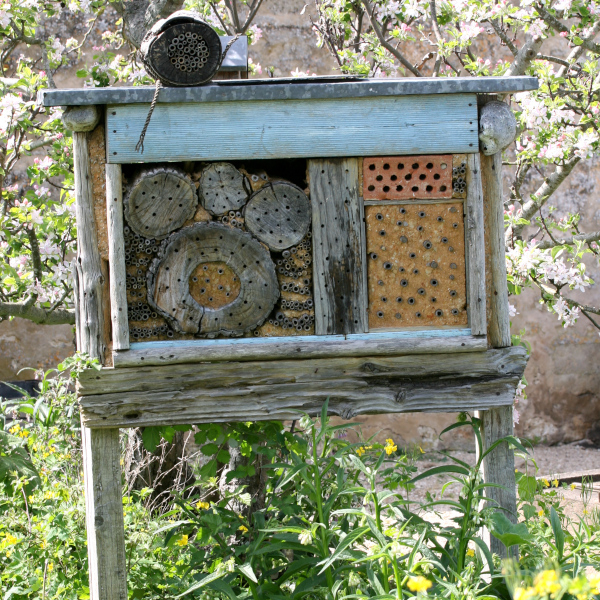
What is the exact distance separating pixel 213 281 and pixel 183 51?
0.85 m

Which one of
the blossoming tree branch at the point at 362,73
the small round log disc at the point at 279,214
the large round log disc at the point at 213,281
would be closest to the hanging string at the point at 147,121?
the large round log disc at the point at 213,281

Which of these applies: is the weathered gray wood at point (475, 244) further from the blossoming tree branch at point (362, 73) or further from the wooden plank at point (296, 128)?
the blossoming tree branch at point (362, 73)

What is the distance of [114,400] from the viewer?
2.82 m

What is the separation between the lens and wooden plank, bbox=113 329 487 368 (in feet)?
9.20

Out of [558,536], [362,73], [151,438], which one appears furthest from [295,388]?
[362,73]

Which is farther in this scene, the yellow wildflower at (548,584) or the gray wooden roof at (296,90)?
the gray wooden roof at (296,90)

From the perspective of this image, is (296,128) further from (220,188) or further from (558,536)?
(558,536)

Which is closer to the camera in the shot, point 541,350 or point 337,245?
point 337,245

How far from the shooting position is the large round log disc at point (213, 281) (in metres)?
2.81

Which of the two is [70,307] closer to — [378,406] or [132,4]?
[132,4]

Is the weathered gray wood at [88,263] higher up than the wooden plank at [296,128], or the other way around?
the wooden plank at [296,128]

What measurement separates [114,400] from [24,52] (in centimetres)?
459

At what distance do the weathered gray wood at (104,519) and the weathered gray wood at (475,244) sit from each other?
1456 millimetres

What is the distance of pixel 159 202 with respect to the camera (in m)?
2.80
